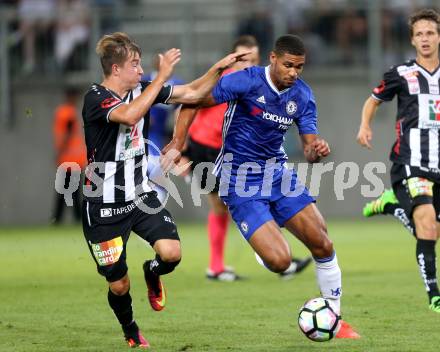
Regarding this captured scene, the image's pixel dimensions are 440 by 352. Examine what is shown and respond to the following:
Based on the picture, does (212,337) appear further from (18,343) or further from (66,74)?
(66,74)

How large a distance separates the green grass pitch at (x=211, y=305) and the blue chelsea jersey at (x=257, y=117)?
4.26 ft

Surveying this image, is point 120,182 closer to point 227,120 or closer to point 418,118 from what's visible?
point 227,120

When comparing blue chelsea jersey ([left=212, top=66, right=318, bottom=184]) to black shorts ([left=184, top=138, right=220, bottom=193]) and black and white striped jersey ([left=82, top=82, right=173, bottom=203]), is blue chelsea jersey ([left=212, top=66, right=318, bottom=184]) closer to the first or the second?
black and white striped jersey ([left=82, top=82, right=173, bottom=203])

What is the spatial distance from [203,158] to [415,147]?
3399mm

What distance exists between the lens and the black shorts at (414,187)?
876cm

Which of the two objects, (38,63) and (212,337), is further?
(38,63)

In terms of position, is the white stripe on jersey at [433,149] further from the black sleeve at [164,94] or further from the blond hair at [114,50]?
the blond hair at [114,50]

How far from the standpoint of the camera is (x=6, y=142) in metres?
19.8

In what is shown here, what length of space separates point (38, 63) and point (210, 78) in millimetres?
12545

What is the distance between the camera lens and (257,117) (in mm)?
7945

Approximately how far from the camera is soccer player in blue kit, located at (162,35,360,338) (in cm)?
768

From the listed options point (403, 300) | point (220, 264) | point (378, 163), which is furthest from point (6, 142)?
point (403, 300)

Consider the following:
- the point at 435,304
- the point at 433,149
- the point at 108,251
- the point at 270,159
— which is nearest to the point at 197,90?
the point at 270,159

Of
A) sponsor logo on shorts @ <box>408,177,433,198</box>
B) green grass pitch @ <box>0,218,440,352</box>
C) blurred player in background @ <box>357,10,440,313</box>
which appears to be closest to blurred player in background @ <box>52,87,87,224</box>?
green grass pitch @ <box>0,218,440,352</box>
